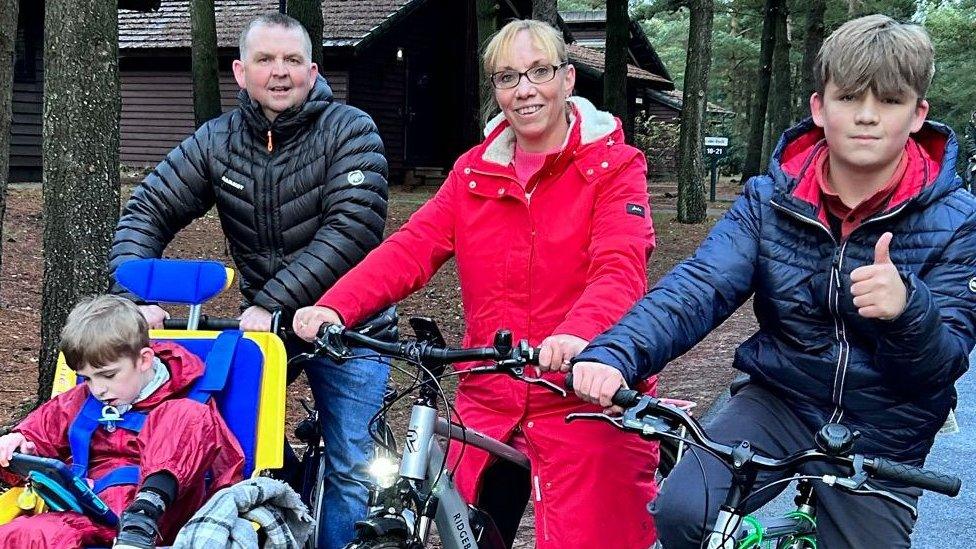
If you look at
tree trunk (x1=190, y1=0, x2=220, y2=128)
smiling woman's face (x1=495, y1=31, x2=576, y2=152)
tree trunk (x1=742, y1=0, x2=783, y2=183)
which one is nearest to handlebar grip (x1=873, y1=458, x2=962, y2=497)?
smiling woman's face (x1=495, y1=31, x2=576, y2=152)

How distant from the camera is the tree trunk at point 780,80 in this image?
35938 millimetres

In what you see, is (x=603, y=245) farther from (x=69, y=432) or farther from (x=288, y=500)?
(x=69, y=432)

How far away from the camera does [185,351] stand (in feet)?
13.3

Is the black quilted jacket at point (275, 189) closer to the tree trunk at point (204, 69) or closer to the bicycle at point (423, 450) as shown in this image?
Answer: the bicycle at point (423, 450)

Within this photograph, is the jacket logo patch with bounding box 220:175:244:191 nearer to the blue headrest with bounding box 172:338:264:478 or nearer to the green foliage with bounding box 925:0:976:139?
the blue headrest with bounding box 172:338:264:478

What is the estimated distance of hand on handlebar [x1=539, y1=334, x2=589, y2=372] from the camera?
3.08 m

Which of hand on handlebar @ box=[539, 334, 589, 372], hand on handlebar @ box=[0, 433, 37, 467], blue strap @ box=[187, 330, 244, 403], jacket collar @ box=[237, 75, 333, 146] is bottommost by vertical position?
hand on handlebar @ box=[0, 433, 37, 467]

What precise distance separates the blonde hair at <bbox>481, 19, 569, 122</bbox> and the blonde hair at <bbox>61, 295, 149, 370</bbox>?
1417 millimetres

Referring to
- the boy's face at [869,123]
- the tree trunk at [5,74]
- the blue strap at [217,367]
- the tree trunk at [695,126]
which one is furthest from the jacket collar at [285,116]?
the tree trunk at [695,126]

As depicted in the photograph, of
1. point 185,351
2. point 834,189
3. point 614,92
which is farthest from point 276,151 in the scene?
point 614,92

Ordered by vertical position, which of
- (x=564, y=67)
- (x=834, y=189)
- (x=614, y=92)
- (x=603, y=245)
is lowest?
(x=614, y=92)

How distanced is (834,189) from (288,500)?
6.45ft

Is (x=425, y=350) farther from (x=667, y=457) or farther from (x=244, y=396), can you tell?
(x=667, y=457)

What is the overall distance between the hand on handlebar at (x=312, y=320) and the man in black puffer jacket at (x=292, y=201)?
0.71 meters
